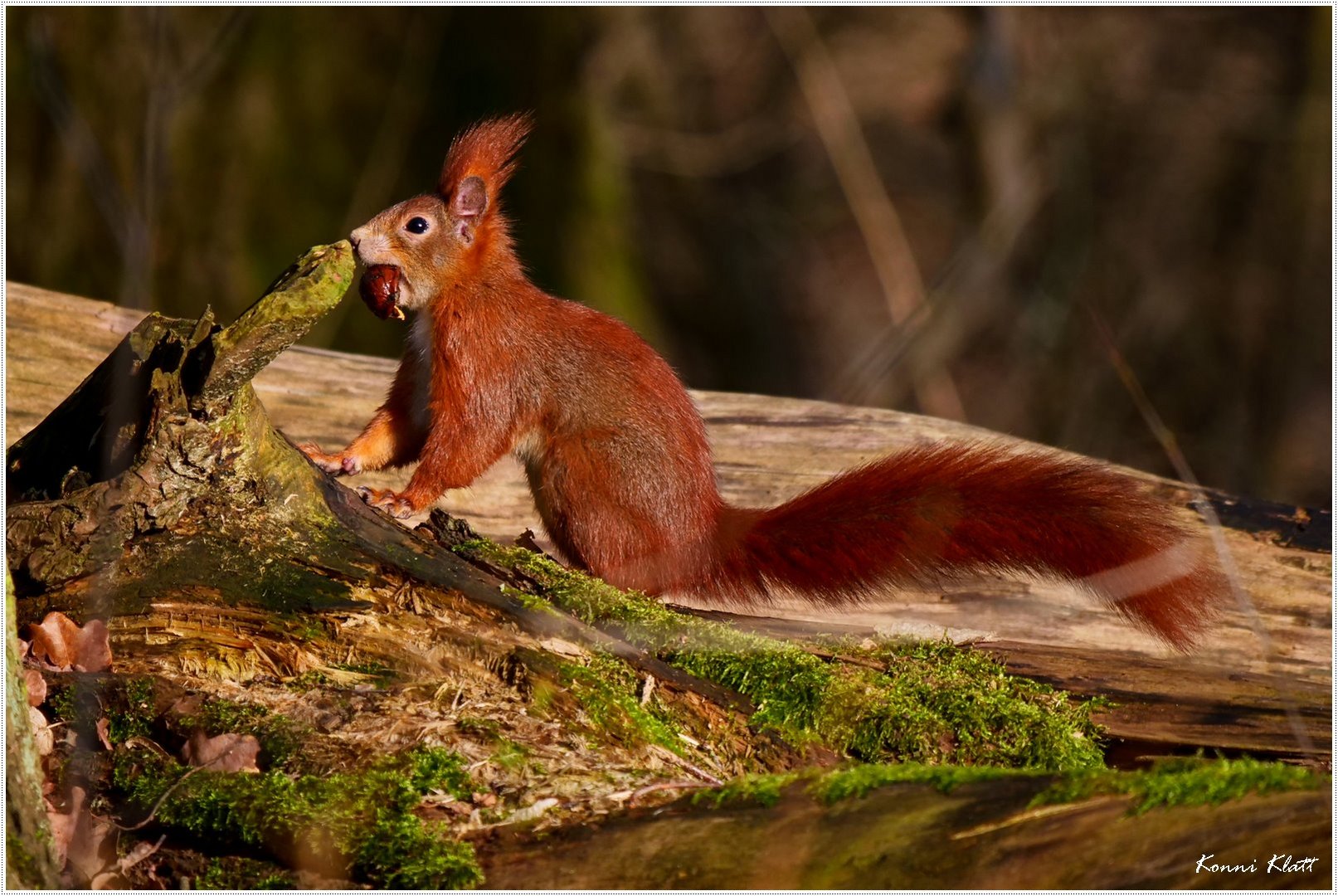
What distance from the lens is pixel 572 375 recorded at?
11.7ft

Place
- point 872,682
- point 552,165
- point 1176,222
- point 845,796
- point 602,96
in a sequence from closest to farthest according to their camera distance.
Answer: point 845,796 → point 872,682 → point 552,165 → point 602,96 → point 1176,222

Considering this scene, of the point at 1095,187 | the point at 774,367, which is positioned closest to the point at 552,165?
the point at 774,367

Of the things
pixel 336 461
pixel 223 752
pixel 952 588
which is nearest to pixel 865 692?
pixel 952 588

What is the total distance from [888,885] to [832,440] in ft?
9.15

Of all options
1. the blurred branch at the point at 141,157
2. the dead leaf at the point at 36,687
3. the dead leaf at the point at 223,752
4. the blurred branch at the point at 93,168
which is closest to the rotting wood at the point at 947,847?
the dead leaf at the point at 223,752

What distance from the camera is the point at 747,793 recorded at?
2121 mm

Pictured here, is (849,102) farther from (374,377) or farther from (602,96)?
Result: (374,377)

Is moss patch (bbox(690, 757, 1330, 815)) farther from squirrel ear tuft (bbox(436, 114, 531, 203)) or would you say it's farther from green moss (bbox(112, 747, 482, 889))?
squirrel ear tuft (bbox(436, 114, 531, 203))

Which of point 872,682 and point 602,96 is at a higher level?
point 602,96

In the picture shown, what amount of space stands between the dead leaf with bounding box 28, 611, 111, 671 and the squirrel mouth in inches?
55.6

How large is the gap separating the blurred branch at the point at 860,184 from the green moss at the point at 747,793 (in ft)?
17.4

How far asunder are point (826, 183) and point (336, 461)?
7.19 meters

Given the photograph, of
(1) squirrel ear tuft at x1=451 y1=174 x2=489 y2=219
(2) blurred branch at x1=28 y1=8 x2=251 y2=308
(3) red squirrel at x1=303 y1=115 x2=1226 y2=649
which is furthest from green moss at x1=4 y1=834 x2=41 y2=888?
(1) squirrel ear tuft at x1=451 y1=174 x2=489 y2=219

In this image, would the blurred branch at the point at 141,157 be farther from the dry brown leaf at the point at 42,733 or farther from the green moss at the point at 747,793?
the green moss at the point at 747,793
